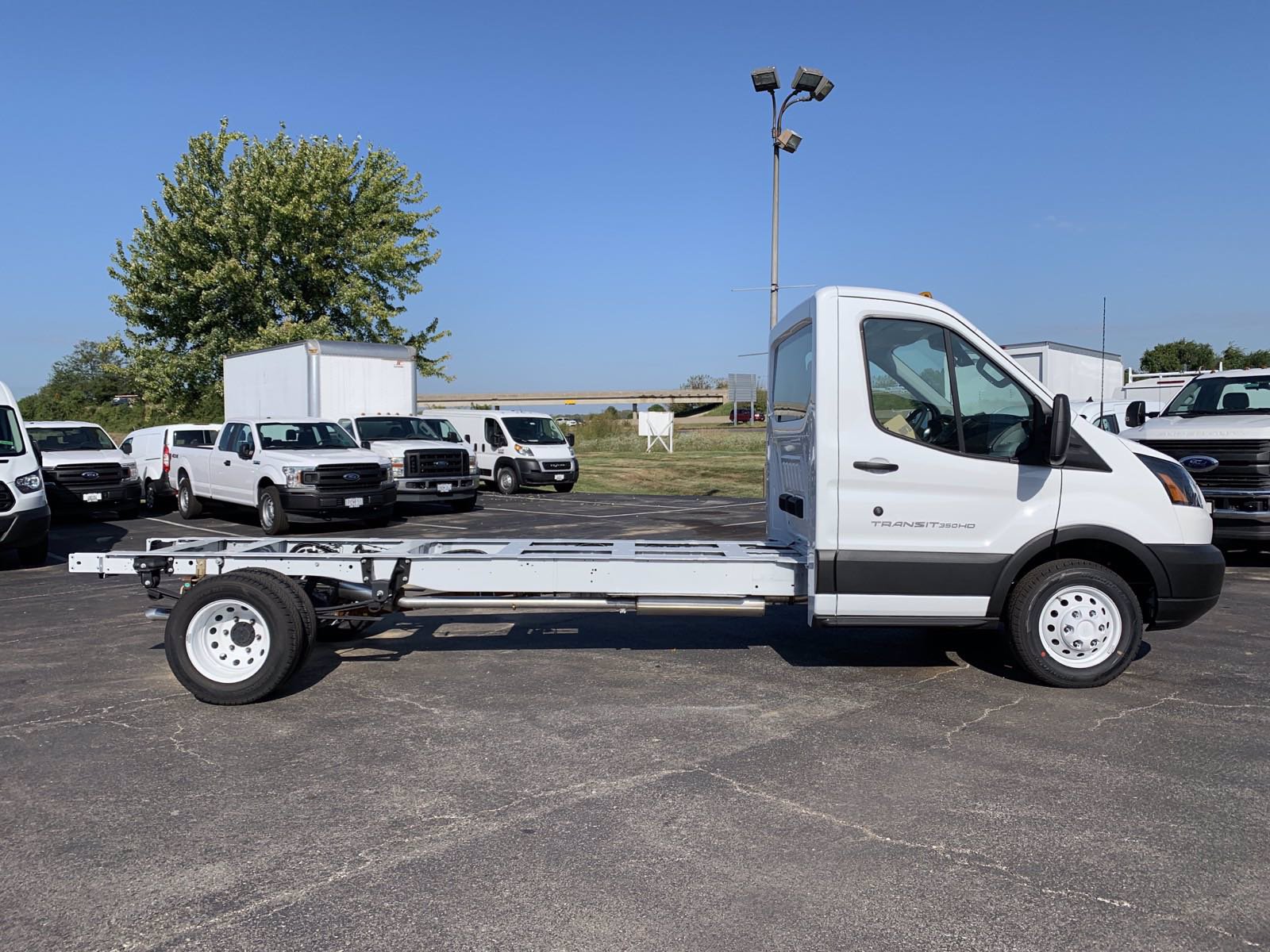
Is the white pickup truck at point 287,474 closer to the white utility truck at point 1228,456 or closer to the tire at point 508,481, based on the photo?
the tire at point 508,481

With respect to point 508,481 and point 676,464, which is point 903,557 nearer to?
point 508,481

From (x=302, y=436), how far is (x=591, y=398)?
122 m

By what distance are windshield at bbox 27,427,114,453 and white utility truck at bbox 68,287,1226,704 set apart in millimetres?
14739

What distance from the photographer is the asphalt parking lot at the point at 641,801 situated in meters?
3.48

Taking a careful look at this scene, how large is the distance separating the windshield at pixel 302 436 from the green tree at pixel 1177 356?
60.4m

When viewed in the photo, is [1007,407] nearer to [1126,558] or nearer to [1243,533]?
[1126,558]

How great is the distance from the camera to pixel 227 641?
6117 millimetres

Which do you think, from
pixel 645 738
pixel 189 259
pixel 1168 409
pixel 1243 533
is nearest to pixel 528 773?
pixel 645 738

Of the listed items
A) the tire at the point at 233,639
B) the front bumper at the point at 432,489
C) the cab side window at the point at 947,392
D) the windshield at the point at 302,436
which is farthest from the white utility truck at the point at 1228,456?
the windshield at the point at 302,436

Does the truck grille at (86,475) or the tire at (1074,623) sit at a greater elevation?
the truck grille at (86,475)

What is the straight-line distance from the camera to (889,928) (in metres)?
3.41

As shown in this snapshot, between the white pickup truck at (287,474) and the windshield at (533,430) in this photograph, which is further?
the windshield at (533,430)

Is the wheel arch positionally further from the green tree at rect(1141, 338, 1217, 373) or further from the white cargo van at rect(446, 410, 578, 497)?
the green tree at rect(1141, 338, 1217, 373)

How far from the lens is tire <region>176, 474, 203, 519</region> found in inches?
731
